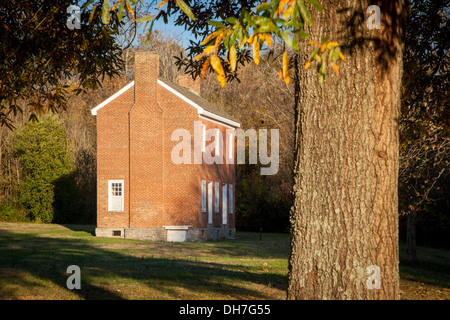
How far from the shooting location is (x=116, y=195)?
104 feet

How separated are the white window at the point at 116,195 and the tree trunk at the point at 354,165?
90.3 ft

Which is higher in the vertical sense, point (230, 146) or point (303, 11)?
point (230, 146)

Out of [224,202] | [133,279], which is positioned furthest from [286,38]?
[224,202]

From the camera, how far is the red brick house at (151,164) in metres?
30.7

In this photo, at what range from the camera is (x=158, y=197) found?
30.7 metres

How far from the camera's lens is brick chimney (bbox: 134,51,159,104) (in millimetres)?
31359

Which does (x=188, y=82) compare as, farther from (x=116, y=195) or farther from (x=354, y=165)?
(x=354, y=165)

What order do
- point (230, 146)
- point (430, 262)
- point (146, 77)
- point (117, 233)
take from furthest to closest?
point (230, 146), point (117, 233), point (146, 77), point (430, 262)

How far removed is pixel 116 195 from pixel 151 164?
9.69 ft

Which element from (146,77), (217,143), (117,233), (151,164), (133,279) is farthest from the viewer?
(217,143)

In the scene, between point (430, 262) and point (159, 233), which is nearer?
point (430, 262)
